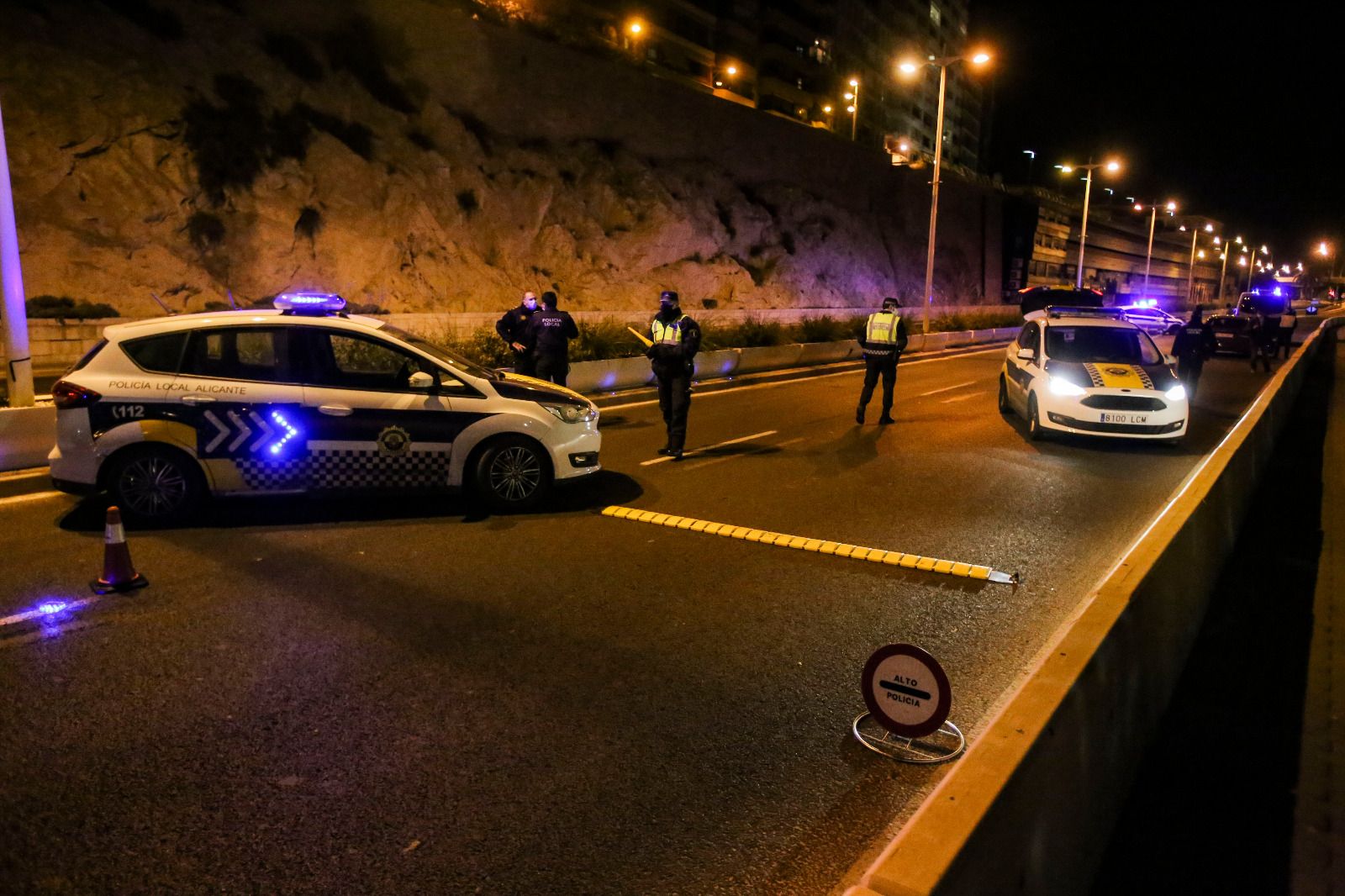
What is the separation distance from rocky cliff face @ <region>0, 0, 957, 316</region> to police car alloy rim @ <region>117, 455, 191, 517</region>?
1930 cm

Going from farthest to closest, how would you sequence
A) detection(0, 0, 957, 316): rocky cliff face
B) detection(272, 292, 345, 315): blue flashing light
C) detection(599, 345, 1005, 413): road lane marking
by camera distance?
detection(0, 0, 957, 316): rocky cliff face
detection(599, 345, 1005, 413): road lane marking
detection(272, 292, 345, 315): blue flashing light

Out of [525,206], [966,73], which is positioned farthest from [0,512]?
[966,73]

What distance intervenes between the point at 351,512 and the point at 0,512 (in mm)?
2811

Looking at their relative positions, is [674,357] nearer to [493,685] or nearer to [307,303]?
[307,303]

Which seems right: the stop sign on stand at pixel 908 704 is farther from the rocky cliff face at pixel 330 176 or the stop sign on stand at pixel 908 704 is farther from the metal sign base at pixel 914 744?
the rocky cliff face at pixel 330 176

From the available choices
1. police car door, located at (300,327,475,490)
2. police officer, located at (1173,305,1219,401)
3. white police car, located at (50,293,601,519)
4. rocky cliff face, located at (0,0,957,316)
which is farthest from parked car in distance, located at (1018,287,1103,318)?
police car door, located at (300,327,475,490)

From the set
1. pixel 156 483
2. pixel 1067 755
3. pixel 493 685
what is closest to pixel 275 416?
pixel 156 483

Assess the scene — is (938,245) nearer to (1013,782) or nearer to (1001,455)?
(1001,455)

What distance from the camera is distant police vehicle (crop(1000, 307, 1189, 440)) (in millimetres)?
11297

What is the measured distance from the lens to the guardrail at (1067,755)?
2299 mm

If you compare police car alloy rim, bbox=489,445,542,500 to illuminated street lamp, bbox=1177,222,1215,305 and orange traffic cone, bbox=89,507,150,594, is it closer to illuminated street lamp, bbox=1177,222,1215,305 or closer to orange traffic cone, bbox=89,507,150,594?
orange traffic cone, bbox=89,507,150,594

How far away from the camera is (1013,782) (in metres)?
2.56

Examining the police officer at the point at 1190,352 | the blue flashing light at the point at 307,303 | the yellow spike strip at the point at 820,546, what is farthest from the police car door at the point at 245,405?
the police officer at the point at 1190,352

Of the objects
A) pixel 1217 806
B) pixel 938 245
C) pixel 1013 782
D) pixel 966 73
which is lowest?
pixel 1217 806
